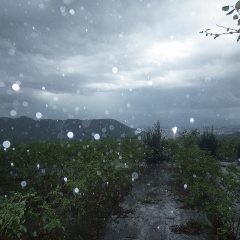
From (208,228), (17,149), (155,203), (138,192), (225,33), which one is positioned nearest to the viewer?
(225,33)

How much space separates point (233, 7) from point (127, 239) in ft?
25.5

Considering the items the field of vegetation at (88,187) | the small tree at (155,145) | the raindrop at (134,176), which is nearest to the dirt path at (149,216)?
the field of vegetation at (88,187)

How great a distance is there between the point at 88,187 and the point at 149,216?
248 centimetres

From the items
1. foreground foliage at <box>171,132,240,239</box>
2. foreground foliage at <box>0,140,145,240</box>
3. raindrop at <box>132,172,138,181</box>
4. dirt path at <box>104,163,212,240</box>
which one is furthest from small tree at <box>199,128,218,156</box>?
dirt path at <box>104,163,212,240</box>

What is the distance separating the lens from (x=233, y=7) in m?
4.47

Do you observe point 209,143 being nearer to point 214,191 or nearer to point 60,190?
point 60,190

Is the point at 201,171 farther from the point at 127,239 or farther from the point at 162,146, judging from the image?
the point at 162,146

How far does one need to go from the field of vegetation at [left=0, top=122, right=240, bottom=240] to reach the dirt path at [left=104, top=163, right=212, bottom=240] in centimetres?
42

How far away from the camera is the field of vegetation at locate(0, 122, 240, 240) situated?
861 centimetres

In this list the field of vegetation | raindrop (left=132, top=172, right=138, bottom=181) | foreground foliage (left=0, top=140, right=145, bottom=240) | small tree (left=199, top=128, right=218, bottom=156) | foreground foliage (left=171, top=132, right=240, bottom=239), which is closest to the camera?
foreground foliage (left=0, top=140, right=145, bottom=240)

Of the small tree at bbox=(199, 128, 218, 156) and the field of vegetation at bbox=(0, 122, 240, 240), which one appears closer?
the field of vegetation at bbox=(0, 122, 240, 240)

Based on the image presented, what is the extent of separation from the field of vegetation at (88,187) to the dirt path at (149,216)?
1.38 feet

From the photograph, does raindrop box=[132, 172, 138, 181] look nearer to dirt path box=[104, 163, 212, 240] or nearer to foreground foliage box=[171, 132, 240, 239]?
dirt path box=[104, 163, 212, 240]

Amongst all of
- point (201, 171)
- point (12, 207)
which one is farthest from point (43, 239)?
point (201, 171)
